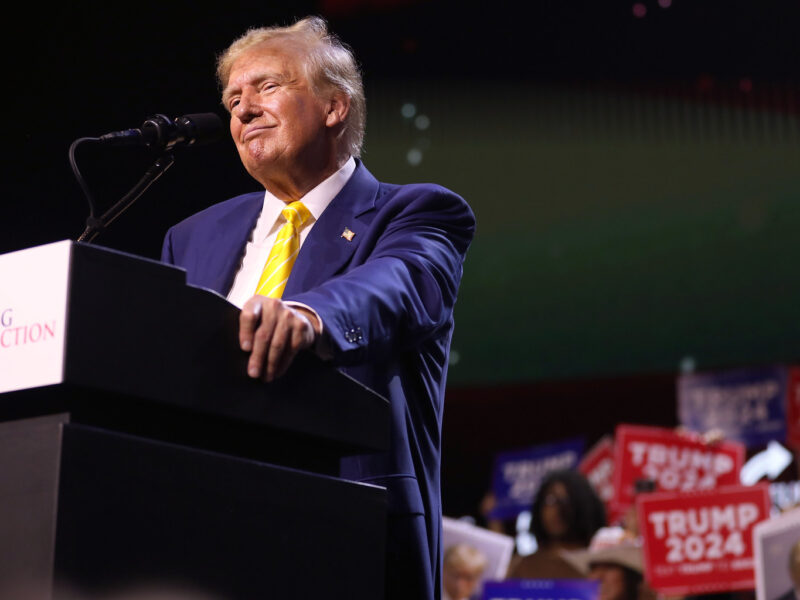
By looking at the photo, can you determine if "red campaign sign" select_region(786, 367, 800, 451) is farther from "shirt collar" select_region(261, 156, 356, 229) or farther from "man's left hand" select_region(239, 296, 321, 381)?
"man's left hand" select_region(239, 296, 321, 381)

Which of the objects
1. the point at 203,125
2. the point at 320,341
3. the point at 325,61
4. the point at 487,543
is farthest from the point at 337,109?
the point at 487,543

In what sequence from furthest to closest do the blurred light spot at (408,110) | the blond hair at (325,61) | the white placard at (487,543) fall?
the blurred light spot at (408,110) → the white placard at (487,543) → the blond hair at (325,61)

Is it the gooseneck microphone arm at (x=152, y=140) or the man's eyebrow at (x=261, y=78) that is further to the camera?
the man's eyebrow at (x=261, y=78)

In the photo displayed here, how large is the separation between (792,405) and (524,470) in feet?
6.60

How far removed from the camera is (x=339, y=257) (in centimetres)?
160

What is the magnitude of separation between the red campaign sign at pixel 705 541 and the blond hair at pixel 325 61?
281 cm

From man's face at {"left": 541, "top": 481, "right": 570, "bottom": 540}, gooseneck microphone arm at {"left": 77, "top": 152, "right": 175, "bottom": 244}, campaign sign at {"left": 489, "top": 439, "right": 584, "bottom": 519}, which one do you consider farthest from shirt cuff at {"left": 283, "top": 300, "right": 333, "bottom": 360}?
campaign sign at {"left": 489, "top": 439, "right": 584, "bottom": 519}

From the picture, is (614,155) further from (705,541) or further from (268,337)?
(268,337)

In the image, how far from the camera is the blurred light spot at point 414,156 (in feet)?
31.6

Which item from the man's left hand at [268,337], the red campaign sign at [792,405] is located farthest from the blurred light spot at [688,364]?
the man's left hand at [268,337]

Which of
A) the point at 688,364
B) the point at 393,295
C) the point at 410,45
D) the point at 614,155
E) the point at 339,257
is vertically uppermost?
the point at 410,45

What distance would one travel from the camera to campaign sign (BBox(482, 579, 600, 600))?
3.66m

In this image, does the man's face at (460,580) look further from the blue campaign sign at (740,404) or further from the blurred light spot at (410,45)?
Answer: the blurred light spot at (410,45)

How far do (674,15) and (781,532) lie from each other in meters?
6.24
